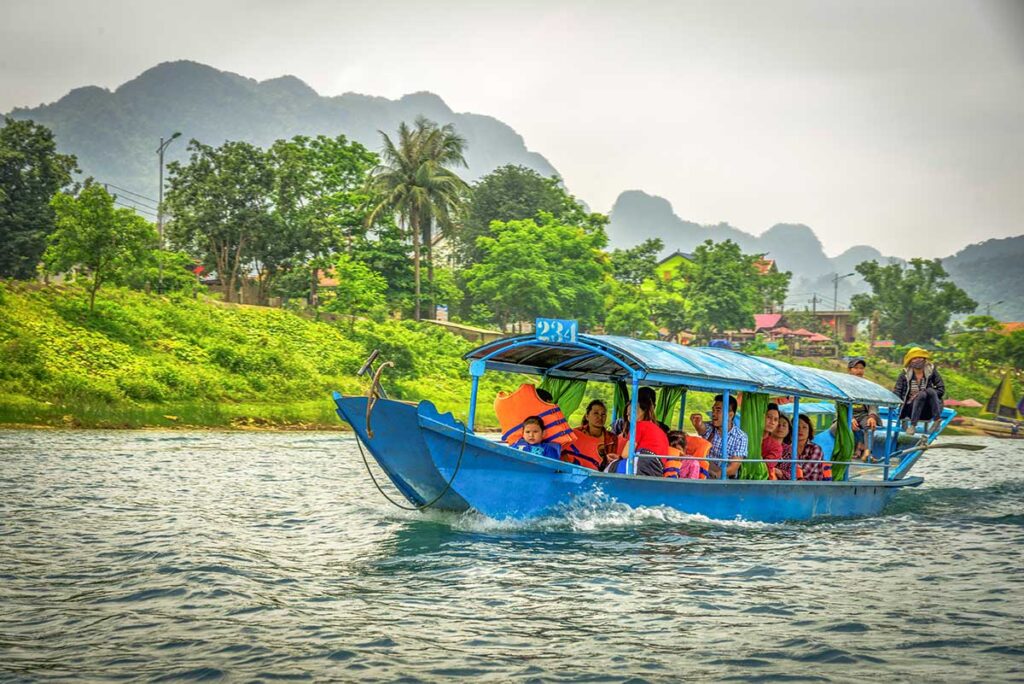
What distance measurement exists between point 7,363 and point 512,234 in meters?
28.2

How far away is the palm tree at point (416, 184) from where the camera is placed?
49.7 meters

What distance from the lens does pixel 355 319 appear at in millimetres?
45188

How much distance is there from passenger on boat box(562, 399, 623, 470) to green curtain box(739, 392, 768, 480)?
185 cm

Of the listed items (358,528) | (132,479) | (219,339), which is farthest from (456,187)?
(358,528)

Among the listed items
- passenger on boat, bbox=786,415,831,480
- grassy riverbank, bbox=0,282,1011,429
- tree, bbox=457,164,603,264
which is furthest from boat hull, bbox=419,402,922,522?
tree, bbox=457,164,603,264

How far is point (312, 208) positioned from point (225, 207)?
436 cm

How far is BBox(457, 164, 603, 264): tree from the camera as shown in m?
61.3

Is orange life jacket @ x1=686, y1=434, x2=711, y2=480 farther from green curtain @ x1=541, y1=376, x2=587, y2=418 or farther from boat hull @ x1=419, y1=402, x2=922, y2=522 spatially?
green curtain @ x1=541, y1=376, x2=587, y2=418

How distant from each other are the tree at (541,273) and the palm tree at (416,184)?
361 centimetres

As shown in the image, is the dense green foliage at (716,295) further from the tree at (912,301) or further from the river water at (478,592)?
the river water at (478,592)

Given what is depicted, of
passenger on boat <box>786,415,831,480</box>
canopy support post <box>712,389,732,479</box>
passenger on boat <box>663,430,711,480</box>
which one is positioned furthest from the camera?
passenger on boat <box>786,415,831,480</box>

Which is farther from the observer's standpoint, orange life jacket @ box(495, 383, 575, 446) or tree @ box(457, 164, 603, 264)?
tree @ box(457, 164, 603, 264)

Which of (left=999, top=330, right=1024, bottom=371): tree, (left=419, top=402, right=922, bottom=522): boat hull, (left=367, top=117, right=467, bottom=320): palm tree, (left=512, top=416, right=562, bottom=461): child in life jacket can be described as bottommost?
(left=419, top=402, right=922, bottom=522): boat hull

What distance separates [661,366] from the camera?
1294cm
